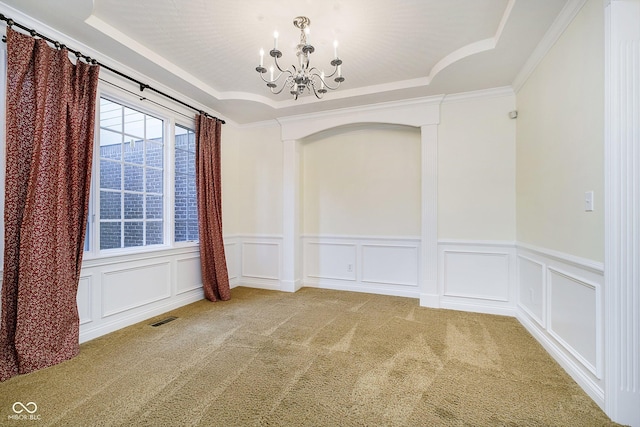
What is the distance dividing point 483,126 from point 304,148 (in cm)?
249

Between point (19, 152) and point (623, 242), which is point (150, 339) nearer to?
point (19, 152)

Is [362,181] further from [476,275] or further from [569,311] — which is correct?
[569,311]

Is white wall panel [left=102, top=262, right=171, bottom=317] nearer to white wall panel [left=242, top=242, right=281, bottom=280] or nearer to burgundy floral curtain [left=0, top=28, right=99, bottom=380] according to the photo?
burgundy floral curtain [left=0, top=28, right=99, bottom=380]

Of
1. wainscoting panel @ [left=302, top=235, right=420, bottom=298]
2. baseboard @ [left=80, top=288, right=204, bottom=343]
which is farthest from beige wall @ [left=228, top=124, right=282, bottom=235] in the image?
baseboard @ [left=80, top=288, right=204, bottom=343]

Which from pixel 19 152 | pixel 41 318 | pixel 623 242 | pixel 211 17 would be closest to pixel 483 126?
pixel 623 242

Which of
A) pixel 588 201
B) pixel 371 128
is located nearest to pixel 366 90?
pixel 371 128

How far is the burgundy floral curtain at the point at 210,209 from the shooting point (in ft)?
12.0

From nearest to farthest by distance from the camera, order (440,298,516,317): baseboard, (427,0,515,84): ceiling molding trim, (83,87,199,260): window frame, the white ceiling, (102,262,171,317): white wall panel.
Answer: the white ceiling → (427,0,515,84): ceiling molding trim → (83,87,199,260): window frame → (102,262,171,317): white wall panel → (440,298,516,317): baseboard

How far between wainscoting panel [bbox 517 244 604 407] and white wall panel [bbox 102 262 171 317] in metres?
3.86

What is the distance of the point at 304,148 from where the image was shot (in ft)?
14.9

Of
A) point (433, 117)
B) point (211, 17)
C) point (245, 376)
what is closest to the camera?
point (245, 376)

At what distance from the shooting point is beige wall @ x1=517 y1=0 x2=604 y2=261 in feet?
5.77

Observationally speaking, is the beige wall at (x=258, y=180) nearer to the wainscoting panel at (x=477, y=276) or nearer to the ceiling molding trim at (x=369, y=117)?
the ceiling molding trim at (x=369, y=117)

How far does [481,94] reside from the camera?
3367 mm
